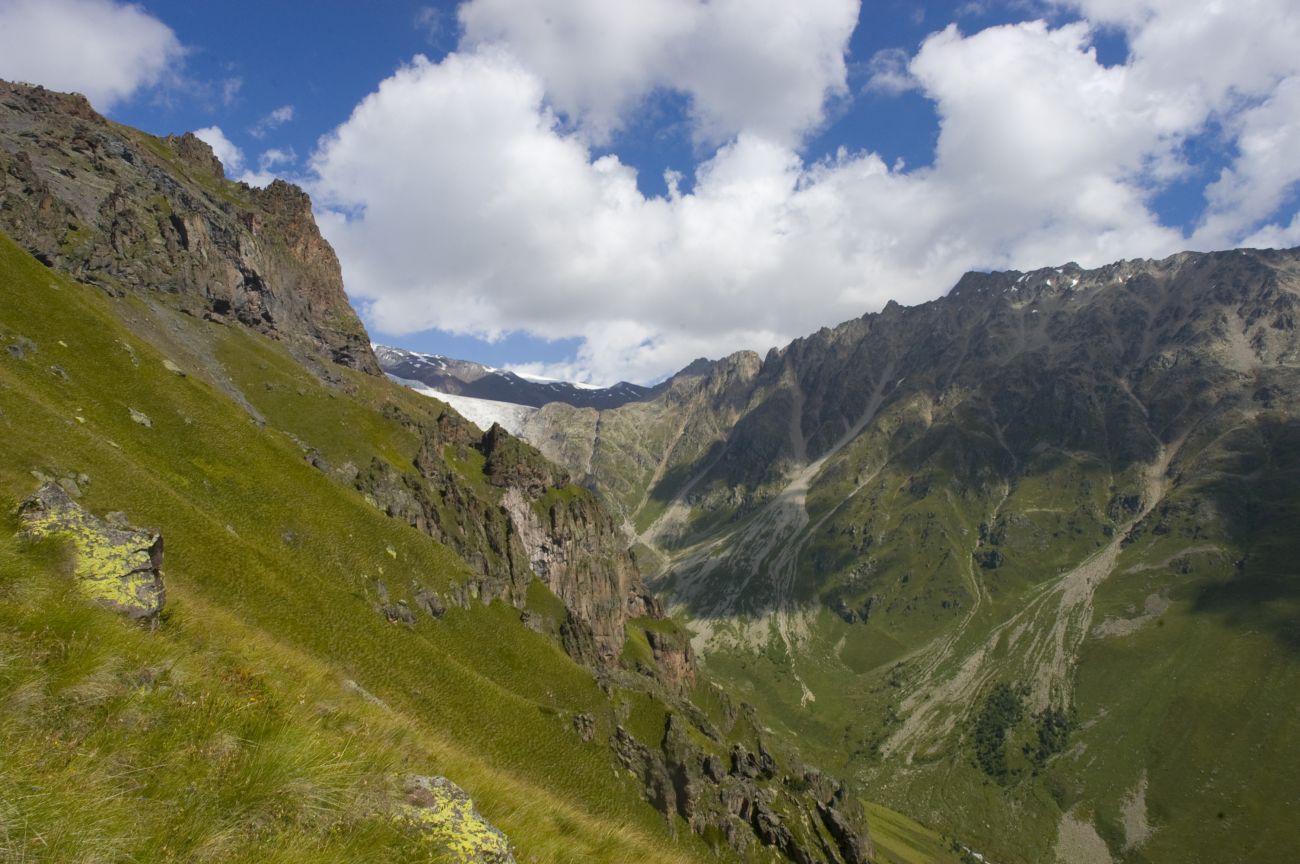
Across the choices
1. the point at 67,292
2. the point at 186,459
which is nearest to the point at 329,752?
the point at 186,459

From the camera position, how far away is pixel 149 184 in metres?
134

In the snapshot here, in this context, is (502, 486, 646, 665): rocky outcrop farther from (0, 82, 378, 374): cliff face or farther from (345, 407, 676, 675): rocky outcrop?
(0, 82, 378, 374): cliff face

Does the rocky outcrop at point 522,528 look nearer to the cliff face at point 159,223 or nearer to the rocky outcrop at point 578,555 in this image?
the rocky outcrop at point 578,555

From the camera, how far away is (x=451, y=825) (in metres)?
7.34

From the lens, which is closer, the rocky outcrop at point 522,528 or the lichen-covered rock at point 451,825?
the lichen-covered rock at point 451,825

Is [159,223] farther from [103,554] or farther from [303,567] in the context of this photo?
[103,554]

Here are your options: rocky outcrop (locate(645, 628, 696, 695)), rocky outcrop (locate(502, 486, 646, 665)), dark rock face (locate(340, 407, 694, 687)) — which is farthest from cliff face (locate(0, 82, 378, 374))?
rocky outcrop (locate(645, 628, 696, 695))

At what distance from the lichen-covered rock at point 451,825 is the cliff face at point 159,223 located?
10727 cm

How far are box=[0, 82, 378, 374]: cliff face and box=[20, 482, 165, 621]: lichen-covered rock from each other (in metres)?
95.1

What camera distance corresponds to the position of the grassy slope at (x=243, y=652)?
5.71 metres

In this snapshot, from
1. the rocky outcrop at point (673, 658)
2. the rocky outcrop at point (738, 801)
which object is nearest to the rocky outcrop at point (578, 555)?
the rocky outcrop at point (673, 658)

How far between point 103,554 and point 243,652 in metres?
4.25

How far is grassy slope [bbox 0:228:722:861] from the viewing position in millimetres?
5707

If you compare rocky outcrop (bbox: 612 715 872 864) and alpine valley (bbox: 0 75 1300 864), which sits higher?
alpine valley (bbox: 0 75 1300 864)
